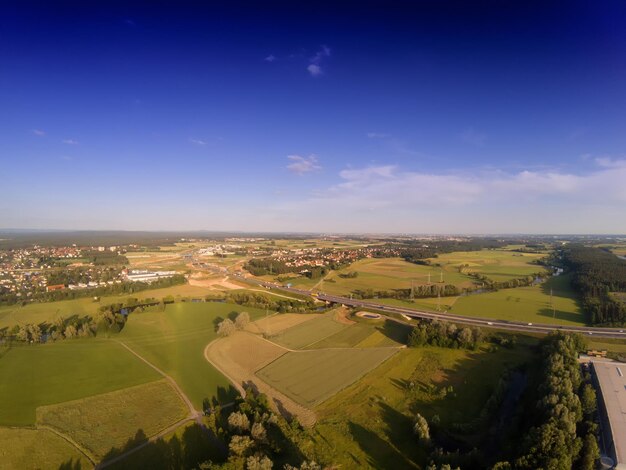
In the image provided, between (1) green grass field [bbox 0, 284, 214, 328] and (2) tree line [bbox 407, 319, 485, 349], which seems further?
(1) green grass field [bbox 0, 284, 214, 328]

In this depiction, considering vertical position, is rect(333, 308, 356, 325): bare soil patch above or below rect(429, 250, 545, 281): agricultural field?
below

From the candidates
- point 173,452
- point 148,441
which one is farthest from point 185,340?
point 173,452

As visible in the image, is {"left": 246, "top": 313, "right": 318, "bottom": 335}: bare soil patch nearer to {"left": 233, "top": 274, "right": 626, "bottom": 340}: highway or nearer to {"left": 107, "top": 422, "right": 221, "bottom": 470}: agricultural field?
{"left": 233, "top": 274, "right": 626, "bottom": 340}: highway

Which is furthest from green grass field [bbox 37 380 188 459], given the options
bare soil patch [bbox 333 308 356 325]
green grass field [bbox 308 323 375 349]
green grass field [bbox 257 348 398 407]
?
bare soil patch [bbox 333 308 356 325]

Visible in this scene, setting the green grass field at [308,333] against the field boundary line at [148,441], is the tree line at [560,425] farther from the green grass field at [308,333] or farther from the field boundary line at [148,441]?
the green grass field at [308,333]

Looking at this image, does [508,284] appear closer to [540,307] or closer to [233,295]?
[540,307]
